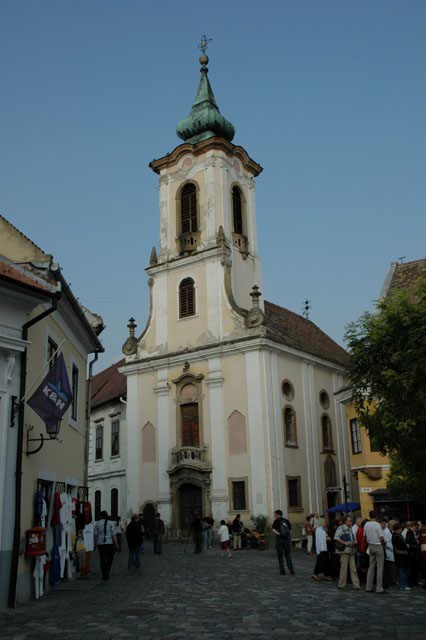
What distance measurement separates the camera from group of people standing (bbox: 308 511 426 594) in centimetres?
1541

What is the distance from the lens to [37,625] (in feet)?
34.7

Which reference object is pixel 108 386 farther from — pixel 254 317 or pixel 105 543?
pixel 105 543

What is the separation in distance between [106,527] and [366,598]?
270 inches

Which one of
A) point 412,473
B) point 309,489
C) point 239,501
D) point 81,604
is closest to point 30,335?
point 81,604

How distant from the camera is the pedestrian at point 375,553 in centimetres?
1504

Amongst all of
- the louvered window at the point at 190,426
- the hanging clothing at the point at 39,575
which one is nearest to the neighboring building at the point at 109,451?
the louvered window at the point at 190,426

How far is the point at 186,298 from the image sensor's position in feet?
128

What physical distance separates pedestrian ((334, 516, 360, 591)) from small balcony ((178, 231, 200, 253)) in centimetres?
2580

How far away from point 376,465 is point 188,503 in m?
10.9

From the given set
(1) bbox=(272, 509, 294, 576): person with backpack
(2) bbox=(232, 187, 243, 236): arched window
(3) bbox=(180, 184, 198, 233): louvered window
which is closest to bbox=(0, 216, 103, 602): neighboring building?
(1) bbox=(272, 509, 294, 576): person with backpack

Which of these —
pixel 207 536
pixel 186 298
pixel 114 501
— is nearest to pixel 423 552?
pixel 207 536

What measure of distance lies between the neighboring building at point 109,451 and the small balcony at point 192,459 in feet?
23.7

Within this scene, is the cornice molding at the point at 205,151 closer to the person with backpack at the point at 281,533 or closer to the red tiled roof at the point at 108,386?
the red tiled roof at the point at 108,386

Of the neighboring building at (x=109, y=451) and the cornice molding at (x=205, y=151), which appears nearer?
the cornice molding at (x=205, y=151)
